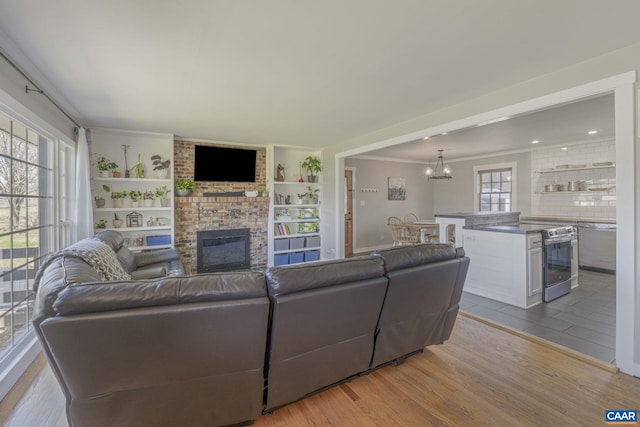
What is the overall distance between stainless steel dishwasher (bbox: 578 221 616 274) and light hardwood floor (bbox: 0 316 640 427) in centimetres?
374

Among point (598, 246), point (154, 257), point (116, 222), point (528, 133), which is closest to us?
point (154, 257)

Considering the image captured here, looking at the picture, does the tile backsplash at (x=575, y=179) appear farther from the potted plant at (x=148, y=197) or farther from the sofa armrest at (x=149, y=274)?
the potted plant at (x=148, y=197)

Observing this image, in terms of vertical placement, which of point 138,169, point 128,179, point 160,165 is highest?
point 160,165

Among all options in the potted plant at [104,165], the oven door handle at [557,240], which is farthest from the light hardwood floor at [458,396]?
the potted plant at [104,165]

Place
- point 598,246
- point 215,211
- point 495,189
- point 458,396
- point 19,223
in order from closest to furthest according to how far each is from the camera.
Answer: point 458,396, point 19,223, point 598,246, point 215,211, point 495,189

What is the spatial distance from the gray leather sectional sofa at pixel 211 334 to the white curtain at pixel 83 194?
7.88ft

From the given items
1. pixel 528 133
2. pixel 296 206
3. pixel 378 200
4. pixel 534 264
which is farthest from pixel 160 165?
pixel 528 133

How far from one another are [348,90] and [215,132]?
270 centimetres

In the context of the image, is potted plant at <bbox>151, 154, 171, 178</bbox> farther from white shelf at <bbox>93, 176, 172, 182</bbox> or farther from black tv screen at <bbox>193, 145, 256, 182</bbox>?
black tv screen at <bbox>193, 145, 256, 182</bbox>

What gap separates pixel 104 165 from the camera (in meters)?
4.59

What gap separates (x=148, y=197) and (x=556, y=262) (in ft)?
20.0

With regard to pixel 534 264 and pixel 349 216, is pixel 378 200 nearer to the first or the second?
pixel 349 216

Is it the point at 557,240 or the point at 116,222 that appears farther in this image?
the point at 116,222

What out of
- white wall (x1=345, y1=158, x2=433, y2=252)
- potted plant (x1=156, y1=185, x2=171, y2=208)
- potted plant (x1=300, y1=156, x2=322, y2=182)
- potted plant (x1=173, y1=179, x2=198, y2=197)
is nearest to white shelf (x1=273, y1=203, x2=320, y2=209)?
potted plant (x1=300, y1=156, x2=322, y2=182)
